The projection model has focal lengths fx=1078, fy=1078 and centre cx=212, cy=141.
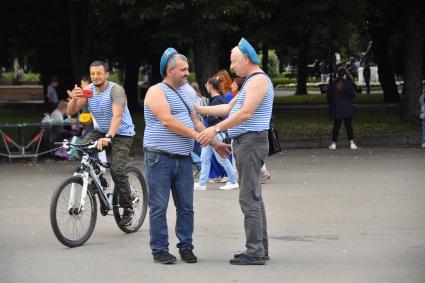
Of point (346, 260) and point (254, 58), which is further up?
point (254, 58)

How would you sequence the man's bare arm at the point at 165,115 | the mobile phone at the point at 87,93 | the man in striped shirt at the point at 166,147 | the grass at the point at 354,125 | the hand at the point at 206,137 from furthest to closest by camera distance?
the grass at the point at 354,125 < the mobile phone at the point at 87,93 < the man in striped shirt at the point at 166,147 < the man's bare arm at the point at 165,115 < the hand at the point at 206,137

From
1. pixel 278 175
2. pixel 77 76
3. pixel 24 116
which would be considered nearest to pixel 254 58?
pixel 278 175

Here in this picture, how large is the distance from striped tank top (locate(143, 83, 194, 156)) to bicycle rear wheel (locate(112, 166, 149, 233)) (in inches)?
72.0

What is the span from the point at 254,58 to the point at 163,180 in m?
1.24

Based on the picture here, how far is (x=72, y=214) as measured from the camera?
9.73 meters

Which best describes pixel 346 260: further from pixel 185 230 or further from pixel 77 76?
pixel 77 76

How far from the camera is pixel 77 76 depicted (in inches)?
1078

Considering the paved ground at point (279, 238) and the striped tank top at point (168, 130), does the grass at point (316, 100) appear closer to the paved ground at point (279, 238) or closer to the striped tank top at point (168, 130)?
the paved ground at point (279, 238)

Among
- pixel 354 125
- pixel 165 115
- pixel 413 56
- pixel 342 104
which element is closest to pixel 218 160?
pixel 165 115

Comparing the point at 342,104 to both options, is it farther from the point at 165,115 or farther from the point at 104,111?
the point at 165,115

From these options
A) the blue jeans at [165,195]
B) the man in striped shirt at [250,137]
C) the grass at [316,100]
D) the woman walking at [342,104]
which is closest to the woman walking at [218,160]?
the blue jeans at [165,195]

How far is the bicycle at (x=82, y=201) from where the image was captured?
9.59 meters

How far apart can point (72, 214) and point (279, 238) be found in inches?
77.6

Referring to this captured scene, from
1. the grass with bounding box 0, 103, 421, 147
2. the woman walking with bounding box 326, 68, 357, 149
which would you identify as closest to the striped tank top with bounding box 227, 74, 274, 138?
the woman walking with bounding box 326, 68, 357, 149
